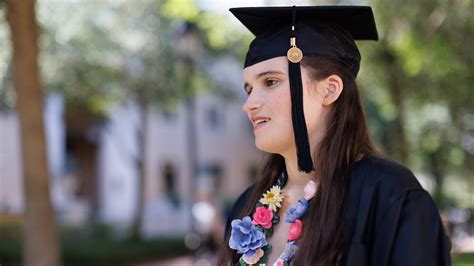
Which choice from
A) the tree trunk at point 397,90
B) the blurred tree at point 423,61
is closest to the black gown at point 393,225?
the blurred tree at point 423,61

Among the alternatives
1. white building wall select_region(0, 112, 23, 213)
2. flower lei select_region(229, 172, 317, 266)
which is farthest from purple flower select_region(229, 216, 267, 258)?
white building wall select_region(0, 112, 23, 213)

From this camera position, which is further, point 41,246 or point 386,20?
point 386,20

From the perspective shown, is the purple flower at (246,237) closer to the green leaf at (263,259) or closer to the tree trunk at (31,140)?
the green leaf at (263,259)

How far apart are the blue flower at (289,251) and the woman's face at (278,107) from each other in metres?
0.33

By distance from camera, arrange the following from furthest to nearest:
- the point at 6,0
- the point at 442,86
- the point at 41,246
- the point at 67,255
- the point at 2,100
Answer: the point at 2,100 < the point at 67,255 < the point at 442,86 < the point at 41,246 < the point at 6,0

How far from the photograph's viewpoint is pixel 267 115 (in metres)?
2.31

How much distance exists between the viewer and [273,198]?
252 centimetres

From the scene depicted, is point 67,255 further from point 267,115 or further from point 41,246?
point 267,115

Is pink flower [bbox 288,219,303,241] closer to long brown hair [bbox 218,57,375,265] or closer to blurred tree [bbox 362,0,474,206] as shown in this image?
long brown hair [bbox 218,57,375,265]

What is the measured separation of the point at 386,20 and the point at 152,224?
51.6 feet

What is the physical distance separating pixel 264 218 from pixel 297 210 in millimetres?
202

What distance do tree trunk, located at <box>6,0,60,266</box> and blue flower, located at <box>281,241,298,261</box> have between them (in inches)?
222

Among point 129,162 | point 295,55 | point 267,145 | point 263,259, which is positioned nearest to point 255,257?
point 263,259

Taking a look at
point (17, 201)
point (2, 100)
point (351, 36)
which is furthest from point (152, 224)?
point (351, 36)
